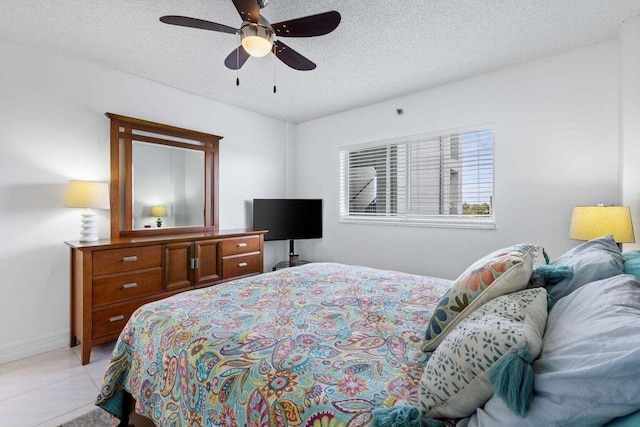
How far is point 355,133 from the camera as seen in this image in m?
4.14

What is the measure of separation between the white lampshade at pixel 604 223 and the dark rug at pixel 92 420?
3344 mm

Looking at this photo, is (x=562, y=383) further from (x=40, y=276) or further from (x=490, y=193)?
(x=40, y=276)

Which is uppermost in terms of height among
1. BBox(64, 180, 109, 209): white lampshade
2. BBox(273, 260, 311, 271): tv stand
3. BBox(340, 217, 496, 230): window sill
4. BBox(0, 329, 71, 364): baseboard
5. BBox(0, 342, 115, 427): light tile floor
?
BBox(64, 180, 109, 209): white lampshade

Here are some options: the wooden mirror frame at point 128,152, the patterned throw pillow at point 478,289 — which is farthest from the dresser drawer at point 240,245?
the patterned throw pillow at point 478,289

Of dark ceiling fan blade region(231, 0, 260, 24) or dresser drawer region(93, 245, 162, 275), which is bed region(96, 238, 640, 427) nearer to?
dresser drawer region(93, 245, 162, 275)

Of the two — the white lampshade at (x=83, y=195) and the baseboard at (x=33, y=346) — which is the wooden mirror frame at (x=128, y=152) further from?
the baseboard at (x=33, y=346)

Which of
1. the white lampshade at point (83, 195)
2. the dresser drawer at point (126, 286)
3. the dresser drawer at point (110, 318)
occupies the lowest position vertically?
the dresser drawer at point (110, 318)

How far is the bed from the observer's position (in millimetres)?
612

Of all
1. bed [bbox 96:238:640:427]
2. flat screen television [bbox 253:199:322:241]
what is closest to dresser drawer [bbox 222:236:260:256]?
flat screen television [bbox 253:199:322:241]

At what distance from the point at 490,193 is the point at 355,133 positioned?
1867 millimetres

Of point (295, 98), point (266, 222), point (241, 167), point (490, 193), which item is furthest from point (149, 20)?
point (490, 193)

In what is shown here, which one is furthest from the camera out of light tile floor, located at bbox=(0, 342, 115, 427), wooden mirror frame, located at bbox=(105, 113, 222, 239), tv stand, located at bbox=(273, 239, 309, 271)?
tv stand, located at bbox=(273, 239, 309, 271)

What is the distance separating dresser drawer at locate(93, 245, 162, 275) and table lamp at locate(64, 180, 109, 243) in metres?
0.29

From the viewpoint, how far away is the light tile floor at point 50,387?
69.7 inches
